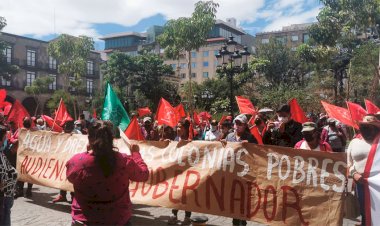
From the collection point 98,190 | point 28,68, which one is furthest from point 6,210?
point 28,68

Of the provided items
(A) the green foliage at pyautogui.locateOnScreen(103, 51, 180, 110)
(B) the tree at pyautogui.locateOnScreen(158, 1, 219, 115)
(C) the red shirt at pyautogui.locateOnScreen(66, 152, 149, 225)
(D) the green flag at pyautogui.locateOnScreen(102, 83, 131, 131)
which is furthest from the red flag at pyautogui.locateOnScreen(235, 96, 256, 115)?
(A) the green foliage at pyautogui.locateOnScreen(103, 51, 180, 110)

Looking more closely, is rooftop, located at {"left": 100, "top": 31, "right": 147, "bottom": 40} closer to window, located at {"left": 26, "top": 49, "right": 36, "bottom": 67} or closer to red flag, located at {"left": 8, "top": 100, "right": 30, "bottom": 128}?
window, located at {"left": 26, "top": 49, "right": 36, "bottom": 67}

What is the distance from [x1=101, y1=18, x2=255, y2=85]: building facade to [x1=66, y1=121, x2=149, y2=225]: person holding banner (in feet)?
205

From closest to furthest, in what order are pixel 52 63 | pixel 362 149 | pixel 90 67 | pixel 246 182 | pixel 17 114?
pixel 362 149 → pixel 246 182 → pixel 17 114 → pixel 52 63 → pixel 90 67

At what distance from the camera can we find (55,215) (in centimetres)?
636

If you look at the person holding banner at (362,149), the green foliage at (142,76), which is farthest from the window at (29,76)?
the person holding banner at (362,149)

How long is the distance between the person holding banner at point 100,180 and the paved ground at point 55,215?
320 centimetres

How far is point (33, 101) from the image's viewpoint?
53031 mm

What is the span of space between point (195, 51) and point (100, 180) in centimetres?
7140

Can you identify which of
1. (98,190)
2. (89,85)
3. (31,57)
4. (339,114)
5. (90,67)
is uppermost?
(31,57)

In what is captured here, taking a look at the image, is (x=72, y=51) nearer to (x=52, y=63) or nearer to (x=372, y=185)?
(x=52, y=63)

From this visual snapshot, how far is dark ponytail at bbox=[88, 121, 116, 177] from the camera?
2.72 meters

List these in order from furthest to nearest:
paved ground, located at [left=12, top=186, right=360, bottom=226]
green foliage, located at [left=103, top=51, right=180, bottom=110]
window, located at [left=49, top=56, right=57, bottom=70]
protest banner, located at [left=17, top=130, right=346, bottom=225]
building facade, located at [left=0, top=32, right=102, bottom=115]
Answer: window, located at [left=49, top=56, right=57, bottom=70] < green foliage, located at [left=103, top=51, right=180, bottom=110] < building facade, located at [left=0, top=32, right=102, bottom=115] < paved ground, located at [left=12, top=186, right=360, bottom=226] < protest banner, located at [left=17, top=130, right=346, bottom=225]

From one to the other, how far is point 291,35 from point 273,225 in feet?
257
